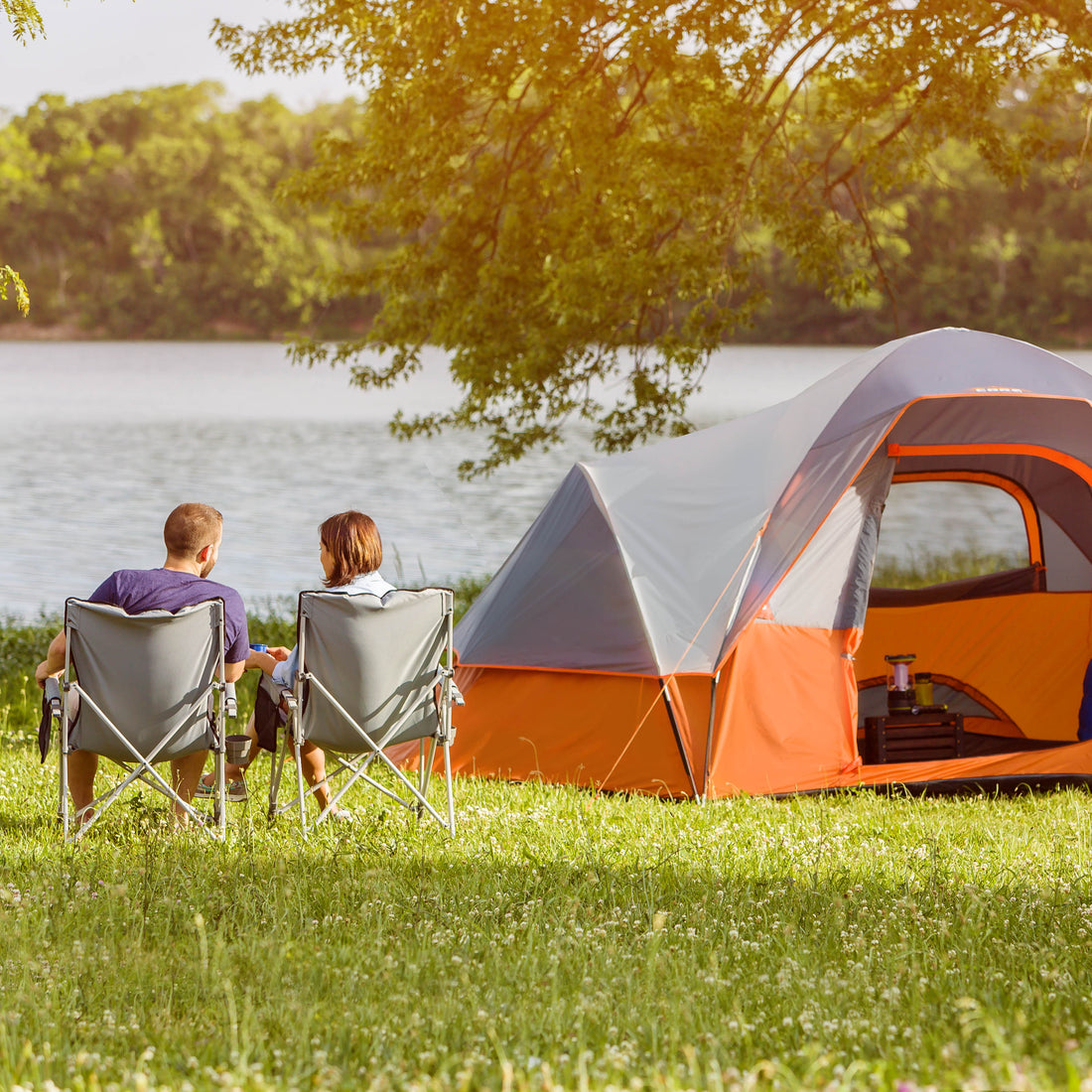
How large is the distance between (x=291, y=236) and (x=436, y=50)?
37777 mm

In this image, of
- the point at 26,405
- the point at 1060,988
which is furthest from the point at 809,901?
the point at 26,405

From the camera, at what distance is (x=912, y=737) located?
20.6ft

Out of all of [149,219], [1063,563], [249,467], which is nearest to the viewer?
[1063,563]

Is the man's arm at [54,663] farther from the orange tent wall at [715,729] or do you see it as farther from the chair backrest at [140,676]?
the orange tent wall at [715,729]

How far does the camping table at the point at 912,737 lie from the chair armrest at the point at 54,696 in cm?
359

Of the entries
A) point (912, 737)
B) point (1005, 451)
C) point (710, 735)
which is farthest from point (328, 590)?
point (1005, 451)

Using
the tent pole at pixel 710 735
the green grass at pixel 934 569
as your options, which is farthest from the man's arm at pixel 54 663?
the green grass at pixel 934 569

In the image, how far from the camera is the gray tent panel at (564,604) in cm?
566

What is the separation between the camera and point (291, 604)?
12.0m

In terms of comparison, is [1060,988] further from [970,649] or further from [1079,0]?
[1079,0]

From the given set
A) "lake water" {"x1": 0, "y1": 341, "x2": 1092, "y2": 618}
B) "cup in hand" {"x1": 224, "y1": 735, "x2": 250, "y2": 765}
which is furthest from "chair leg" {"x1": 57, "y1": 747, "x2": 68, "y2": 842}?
"lake water" {"x1": 0, "y1": 341, "x2": 1092, "y2": 618}

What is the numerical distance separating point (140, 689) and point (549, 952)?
1.72 metres

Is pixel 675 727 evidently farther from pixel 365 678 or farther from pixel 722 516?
pixel 365 678

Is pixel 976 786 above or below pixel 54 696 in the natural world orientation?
below
